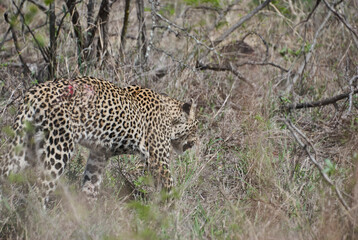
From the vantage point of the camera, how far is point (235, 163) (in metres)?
6.85

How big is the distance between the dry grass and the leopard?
0.25 m

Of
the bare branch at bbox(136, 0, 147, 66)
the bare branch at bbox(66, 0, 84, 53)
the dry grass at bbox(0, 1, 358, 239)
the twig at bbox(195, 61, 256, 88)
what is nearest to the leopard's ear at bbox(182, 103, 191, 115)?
Result: the dry grass at bbox(0, 1, 358, 239)

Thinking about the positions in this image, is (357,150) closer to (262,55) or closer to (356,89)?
(356,89)

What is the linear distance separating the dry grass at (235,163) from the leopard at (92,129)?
0.25 m

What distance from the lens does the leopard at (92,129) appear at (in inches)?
192

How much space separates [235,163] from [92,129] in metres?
2.28

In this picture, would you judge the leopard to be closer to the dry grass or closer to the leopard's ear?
the leopard's ear

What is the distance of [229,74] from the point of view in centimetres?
912

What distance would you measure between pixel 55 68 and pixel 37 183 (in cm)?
329

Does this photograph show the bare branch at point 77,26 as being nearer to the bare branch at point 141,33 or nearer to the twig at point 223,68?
the bare branch at point 141,33

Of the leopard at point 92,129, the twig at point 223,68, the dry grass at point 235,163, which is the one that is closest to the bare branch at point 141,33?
the dry grass at point 235,163

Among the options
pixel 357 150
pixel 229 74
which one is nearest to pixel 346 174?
pixel 357 150

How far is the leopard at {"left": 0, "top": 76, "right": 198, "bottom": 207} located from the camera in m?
4.88

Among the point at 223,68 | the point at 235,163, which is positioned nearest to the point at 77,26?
the point at 223,68
